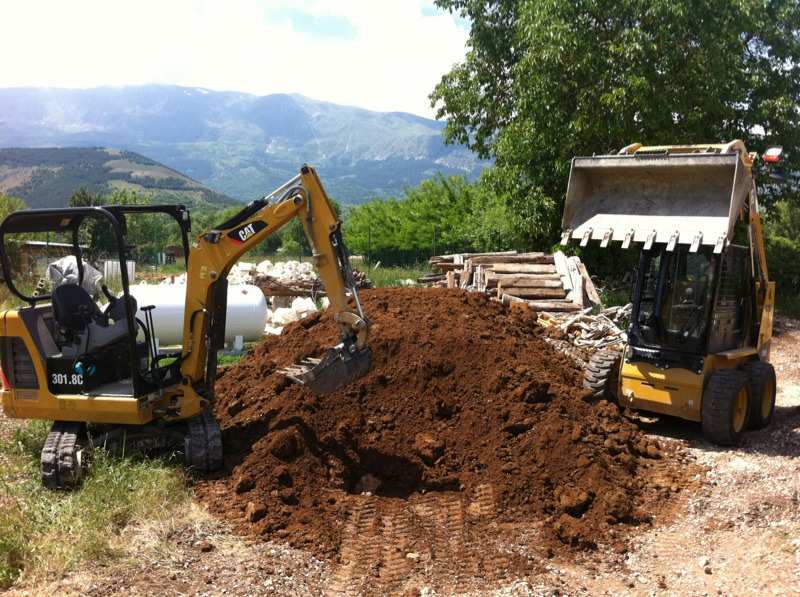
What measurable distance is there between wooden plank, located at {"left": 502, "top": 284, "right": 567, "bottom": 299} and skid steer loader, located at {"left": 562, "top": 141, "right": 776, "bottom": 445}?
4246 mm

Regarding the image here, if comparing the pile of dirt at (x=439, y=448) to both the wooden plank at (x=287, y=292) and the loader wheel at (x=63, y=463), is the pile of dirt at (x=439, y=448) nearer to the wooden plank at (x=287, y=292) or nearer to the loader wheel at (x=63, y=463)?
the loader wheel at (x=63, y=463)

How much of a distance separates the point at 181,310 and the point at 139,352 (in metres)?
5.88

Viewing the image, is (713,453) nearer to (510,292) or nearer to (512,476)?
(512,476)

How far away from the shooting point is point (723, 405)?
7.32m

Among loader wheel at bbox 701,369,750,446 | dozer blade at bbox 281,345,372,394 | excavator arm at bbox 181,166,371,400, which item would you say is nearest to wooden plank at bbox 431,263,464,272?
loader wheel at bbox 701,369,750,446

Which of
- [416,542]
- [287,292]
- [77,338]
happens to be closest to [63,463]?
[77,338]

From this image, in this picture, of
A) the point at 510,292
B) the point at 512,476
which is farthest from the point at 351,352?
the point at 510,292

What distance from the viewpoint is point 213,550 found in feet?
17.3

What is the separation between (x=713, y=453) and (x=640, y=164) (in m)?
3.14

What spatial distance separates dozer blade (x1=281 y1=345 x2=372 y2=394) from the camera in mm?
6414

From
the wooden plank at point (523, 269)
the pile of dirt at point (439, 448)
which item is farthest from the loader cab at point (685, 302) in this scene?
the wooden plank at point (523, 269)

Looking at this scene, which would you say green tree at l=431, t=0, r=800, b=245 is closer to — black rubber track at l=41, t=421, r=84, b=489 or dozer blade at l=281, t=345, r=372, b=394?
dozer blade at l=281, t=345, r=372, b=394

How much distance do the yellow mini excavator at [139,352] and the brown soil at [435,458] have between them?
2.29 ft

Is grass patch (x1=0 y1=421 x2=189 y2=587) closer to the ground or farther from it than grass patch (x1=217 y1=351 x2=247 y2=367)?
farther from it
